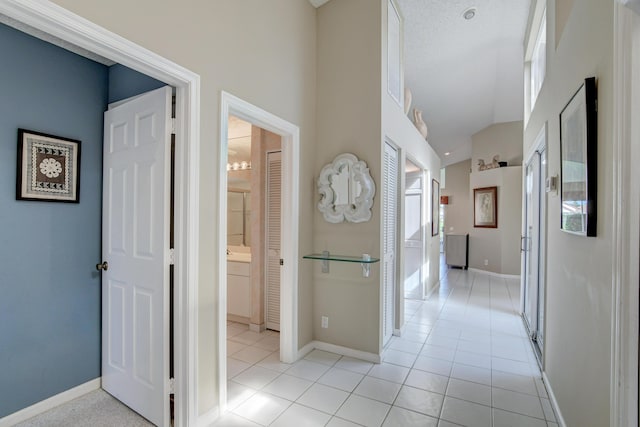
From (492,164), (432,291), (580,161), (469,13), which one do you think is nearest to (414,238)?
(432,291)

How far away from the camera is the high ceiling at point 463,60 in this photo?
3.73 metres

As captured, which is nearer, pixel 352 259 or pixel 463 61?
pixel 352 259

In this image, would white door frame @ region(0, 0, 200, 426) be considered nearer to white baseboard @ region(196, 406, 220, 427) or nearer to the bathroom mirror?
white baseboard @ region(196, 406, 220, 427)

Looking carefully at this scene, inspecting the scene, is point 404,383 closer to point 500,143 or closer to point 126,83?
point 126,83

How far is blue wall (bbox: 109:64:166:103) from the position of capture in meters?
2.24

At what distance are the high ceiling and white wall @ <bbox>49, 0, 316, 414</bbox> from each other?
0.93 meters

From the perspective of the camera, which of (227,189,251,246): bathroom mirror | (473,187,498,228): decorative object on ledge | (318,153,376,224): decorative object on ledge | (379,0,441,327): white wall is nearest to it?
(318,153,376,224): decorative object on ledge

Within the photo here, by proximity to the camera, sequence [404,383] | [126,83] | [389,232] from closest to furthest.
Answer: [126,83]
[404,383]
[389,232]

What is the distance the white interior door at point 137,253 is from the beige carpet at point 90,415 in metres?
0.05

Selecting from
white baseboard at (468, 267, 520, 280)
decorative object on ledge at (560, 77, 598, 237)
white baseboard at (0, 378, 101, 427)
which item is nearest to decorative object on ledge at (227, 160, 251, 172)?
white baseboard at (0, 378, 101, 427)

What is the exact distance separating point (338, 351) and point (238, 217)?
7.35 feet

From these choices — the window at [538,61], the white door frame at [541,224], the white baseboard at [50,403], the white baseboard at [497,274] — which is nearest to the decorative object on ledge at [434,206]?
the white door frame at [541,224]

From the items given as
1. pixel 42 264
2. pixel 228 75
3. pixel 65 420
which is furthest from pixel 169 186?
pixel 65 420

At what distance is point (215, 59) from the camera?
2043 millimetres
